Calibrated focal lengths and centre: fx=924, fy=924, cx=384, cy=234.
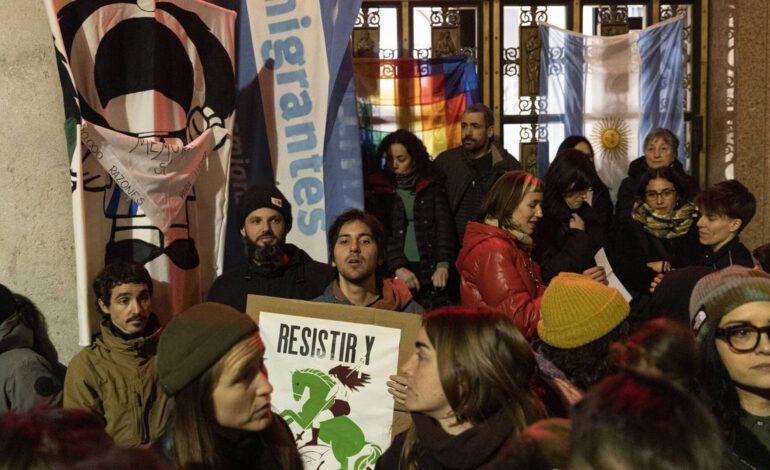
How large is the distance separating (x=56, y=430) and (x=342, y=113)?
4.41 m

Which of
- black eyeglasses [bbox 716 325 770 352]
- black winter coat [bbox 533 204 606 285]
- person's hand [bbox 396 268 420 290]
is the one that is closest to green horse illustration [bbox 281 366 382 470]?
black eyeglasses [bbox 716 325 770 352]

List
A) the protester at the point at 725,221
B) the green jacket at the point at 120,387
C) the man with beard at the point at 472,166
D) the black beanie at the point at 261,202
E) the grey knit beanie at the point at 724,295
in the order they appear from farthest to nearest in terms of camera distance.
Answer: the man with beard at the point at 472,166, the protester at the point at 725,221, the black beanie at the point at 261,202, the green jacket at the point at 120,387, the grey knit beanie at the point at 724,295

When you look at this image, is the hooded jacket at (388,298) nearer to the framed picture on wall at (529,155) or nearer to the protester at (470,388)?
the protester at (470,388)

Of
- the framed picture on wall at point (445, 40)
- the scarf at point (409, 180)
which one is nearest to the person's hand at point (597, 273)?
the scarf at point (409, 180)

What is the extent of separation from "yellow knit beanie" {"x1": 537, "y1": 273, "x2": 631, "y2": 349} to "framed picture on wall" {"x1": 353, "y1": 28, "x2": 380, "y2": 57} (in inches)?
210

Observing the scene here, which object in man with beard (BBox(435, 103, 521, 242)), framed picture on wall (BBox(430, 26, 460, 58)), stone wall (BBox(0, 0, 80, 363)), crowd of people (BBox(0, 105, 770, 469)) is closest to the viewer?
crowd of people (BBox(0, 105, 770, 469))

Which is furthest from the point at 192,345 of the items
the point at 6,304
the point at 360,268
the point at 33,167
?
the point at 33,167

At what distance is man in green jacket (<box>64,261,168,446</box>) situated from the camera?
4469 mm

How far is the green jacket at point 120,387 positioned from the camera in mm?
4461

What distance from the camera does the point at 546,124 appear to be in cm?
855

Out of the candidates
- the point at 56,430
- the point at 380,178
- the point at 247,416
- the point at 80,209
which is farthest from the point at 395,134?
the point at 56,430

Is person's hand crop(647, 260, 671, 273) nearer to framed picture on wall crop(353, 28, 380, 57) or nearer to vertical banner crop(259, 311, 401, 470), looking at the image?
vertical banner crop(259, 311, 401, 470)

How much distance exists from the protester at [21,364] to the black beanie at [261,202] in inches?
49.2

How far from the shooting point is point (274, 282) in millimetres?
5062
